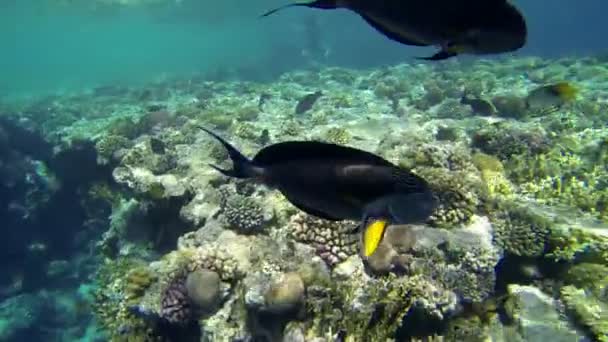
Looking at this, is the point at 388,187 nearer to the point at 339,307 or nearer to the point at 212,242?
the point at 339,307

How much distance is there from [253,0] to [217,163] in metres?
47.6

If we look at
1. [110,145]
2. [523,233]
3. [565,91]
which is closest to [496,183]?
[523,233]

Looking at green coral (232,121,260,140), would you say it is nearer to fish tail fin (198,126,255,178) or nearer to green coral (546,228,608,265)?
green coral (546,228,608,265)

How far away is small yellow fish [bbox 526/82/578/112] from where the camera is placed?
24.8 ft

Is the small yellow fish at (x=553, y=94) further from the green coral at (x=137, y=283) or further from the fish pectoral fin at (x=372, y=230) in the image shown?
the green coral at (x=137, y=283)

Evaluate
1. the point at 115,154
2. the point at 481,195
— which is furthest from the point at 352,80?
the point at 481,195

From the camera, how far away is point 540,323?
4.83 m

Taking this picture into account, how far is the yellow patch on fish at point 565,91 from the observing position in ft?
24.7

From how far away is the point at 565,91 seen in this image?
24.9 ft

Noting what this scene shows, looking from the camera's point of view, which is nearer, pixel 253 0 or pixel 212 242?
pixel 212 242

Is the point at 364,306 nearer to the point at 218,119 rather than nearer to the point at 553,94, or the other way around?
the point at 553,94

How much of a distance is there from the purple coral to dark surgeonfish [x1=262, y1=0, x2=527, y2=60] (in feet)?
15.1

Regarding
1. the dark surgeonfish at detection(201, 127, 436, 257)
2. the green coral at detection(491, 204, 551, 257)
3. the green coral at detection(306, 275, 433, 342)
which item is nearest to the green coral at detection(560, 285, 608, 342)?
the green coral at detection(491, 204, 551, 257)

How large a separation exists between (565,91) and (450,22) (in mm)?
7167
